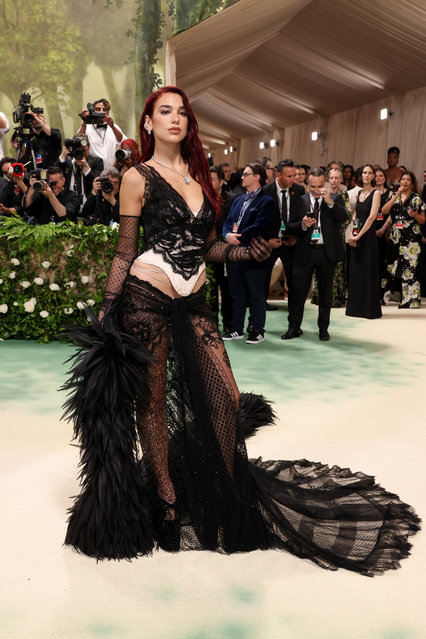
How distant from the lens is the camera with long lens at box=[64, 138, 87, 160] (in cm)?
638

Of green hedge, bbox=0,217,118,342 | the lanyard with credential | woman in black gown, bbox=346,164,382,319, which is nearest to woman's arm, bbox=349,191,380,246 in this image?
woman in black gown, bbox=346,164,382,319

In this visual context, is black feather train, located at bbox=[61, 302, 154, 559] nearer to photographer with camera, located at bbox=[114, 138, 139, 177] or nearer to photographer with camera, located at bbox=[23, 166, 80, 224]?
photographer with camera, located at bbox=[114, 138, 139, 177]

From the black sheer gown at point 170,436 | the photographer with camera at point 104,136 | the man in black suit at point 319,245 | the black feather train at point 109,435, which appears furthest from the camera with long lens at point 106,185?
the black feather train at point 109,435

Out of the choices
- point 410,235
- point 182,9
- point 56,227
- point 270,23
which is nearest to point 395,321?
point 410,235

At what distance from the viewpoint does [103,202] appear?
21.0 ft

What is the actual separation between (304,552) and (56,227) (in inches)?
174

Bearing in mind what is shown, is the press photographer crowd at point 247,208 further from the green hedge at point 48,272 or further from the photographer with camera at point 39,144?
the green hedge at point 48,272

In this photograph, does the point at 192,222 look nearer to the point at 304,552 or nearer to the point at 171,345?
the point at 171,345

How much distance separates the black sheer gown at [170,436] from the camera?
2270 millimetres

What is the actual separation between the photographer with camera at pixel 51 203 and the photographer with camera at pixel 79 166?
0.28ft

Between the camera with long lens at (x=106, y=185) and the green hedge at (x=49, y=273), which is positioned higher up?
the camera with long lens at (x=106, y=185)

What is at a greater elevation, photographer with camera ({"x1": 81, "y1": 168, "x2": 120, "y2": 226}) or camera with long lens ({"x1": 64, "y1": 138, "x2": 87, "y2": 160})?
camera with long lens ({"x1": 64, "y1": 138, "x2": 87, "y2": 160})

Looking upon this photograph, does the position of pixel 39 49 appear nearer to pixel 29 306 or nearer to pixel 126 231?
pixel 29 306

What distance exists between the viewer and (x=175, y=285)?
92.4 inches
